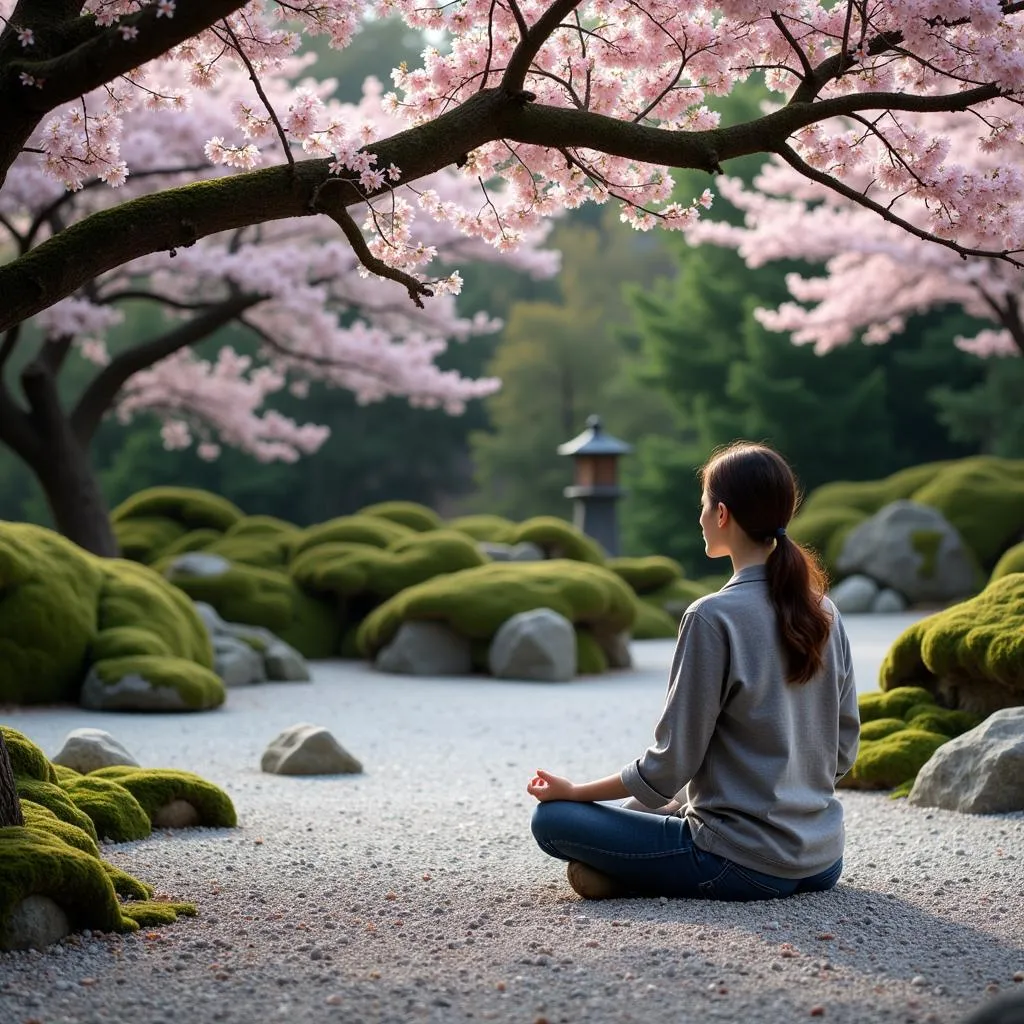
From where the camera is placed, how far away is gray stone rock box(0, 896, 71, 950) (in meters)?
3.25

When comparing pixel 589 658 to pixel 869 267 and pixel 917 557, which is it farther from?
pixel 869 267

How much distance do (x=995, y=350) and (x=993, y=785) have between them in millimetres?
16568

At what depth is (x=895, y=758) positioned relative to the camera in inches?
228

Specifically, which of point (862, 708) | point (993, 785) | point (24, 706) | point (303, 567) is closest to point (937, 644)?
point (862, 708)

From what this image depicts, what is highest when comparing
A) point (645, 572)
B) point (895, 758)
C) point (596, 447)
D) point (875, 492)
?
point (596, 447)

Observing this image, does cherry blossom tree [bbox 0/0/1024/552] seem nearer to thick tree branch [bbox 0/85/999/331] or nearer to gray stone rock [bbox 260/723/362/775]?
thick tree branch [bbox 0/85/999/331]

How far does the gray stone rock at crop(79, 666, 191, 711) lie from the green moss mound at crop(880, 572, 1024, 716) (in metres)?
4.79

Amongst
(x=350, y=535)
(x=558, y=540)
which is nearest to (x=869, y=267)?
(x=558, y=540)

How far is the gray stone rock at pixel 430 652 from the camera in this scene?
38.9 ft

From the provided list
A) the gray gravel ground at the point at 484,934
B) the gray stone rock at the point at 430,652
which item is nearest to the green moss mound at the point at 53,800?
the gray gravel ground at the point at 484,934

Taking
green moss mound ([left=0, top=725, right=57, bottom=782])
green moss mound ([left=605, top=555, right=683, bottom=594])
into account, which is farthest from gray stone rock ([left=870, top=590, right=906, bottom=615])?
green moss mound ([left=0, top=725, right=57, bottom=782])

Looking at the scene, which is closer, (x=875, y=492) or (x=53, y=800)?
(x=53, y=800)

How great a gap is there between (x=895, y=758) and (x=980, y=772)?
2.04ft

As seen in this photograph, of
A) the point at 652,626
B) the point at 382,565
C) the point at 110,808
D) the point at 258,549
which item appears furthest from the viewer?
Answer: the point at 652,626
